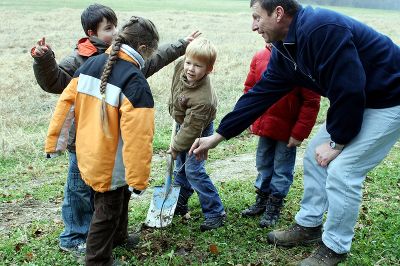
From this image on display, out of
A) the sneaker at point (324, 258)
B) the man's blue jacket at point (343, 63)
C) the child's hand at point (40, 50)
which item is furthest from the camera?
the child's hand at point (40, 50)

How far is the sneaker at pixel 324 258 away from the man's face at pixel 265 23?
1.72 meters

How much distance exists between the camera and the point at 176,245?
4.35 m

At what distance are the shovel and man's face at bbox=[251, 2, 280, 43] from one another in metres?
1.41

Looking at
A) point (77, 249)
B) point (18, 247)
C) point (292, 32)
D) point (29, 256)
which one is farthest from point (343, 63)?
point (18, 247)

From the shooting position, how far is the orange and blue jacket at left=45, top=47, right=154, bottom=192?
3.46 meters

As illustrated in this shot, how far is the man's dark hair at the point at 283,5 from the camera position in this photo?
140 inches

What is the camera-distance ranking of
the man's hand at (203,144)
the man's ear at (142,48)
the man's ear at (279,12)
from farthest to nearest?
the man's hand at (203,144) → the man's ear at (142,48) → the man's ear at (279,12)

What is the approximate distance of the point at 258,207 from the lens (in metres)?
5.01

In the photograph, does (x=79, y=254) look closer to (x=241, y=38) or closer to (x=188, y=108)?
(x=188, y=108)

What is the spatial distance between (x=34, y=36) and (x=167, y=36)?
630 cm

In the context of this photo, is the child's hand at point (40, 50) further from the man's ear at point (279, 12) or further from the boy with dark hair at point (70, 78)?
the man's ear at point (279, 12)

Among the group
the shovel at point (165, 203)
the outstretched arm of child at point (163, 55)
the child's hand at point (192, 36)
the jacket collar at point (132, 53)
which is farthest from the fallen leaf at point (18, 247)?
the child's hand at point (192, 36)

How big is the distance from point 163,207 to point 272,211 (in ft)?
3.50

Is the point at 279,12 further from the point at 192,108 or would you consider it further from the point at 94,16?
the point at 94,16
